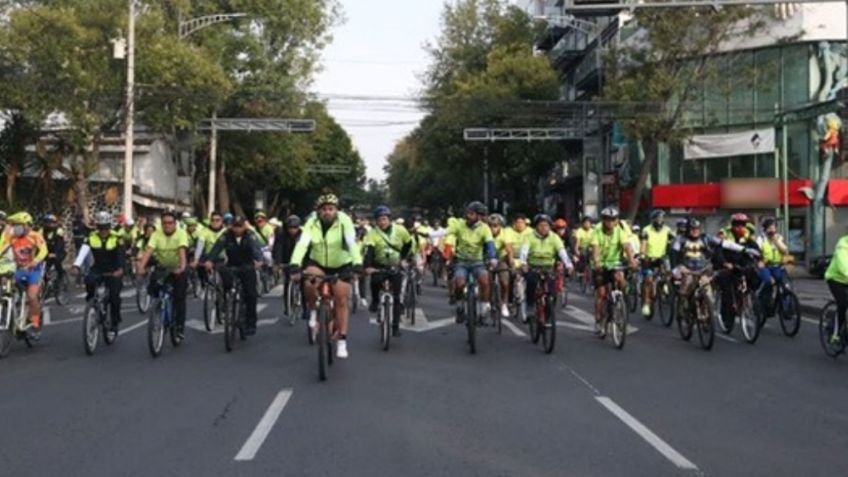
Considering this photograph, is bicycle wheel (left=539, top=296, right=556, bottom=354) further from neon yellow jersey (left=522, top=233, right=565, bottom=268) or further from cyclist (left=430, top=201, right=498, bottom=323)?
neon yellow jersey (left=522, top=233, right=565, bottom=268)

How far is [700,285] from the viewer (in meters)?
14.2

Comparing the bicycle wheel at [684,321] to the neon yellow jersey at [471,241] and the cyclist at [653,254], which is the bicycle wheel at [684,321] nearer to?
the cyclist at [653,254]

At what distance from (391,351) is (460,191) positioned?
195 feet

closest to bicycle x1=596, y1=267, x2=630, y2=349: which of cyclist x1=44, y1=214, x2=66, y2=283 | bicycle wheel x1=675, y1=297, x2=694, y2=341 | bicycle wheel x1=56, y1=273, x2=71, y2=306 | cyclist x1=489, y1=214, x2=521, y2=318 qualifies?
bicycle wheel x1=675, y1=297, x2=694, y2=341

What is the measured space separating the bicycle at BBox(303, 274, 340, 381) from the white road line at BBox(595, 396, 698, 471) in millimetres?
2872

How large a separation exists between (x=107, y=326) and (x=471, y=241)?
5164 millimetres

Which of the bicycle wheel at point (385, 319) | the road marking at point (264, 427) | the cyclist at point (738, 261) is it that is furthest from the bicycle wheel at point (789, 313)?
the road marking at point (264, 427)

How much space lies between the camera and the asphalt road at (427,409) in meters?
7.40

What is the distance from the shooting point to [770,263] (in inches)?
620

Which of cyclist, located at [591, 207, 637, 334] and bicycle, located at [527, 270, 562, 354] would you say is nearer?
bicycle, located at [527, 270, 562, 354]

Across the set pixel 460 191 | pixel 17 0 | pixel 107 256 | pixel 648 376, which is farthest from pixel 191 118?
pixel 460 191

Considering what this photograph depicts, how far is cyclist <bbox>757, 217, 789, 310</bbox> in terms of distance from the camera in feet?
50.8

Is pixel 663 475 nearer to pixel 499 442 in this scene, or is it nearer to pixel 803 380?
pixel 499 442

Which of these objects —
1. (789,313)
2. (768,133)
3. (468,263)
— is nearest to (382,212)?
(468,263)
